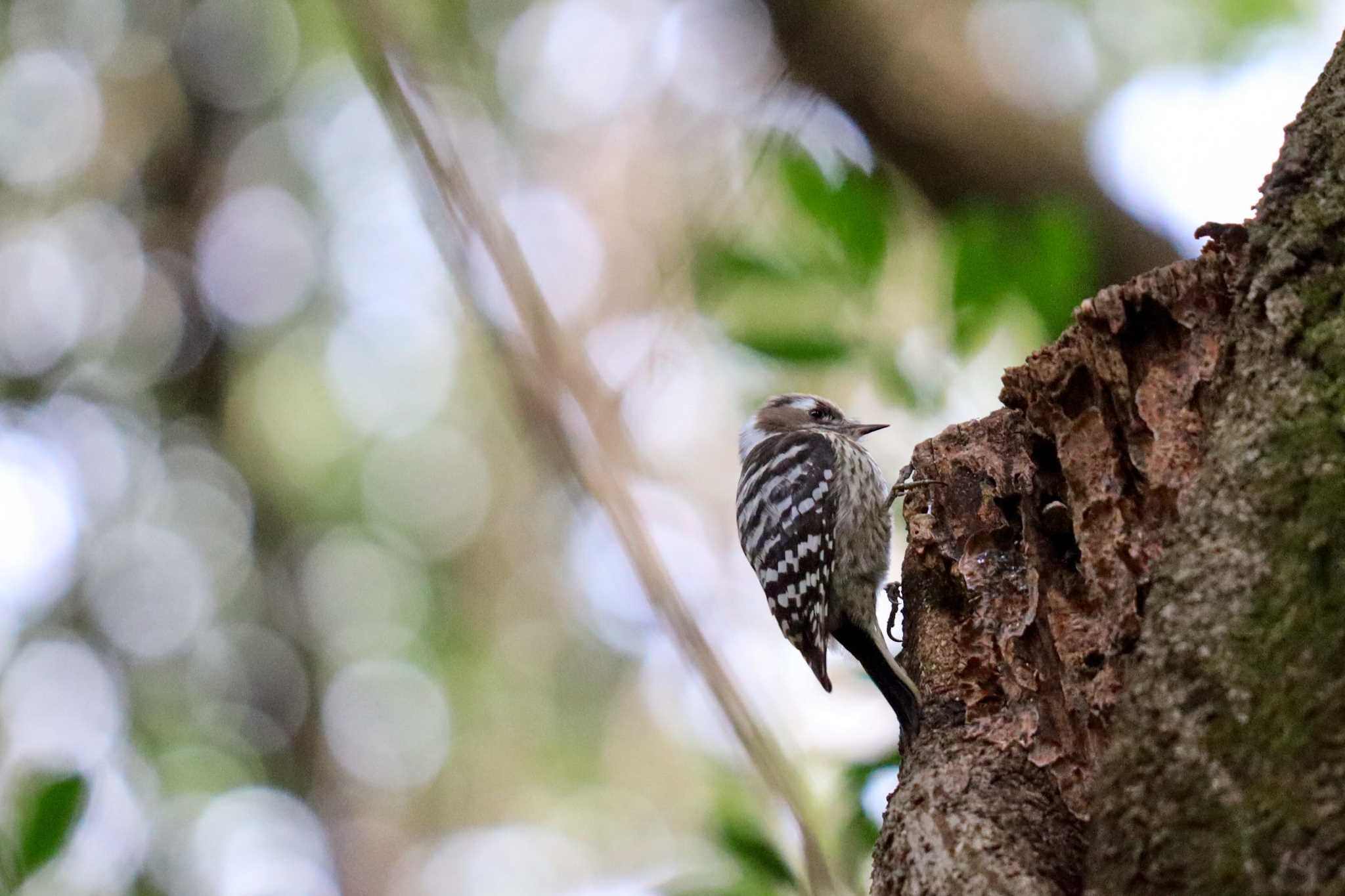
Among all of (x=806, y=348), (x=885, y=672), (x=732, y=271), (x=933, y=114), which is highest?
(x=933, y=114)

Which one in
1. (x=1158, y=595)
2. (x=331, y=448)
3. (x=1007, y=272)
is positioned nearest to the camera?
(x=1158, y=595)

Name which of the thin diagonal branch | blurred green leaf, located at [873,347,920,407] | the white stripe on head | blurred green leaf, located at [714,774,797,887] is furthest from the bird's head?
blurred green leaf, located at [714,774,797,887]

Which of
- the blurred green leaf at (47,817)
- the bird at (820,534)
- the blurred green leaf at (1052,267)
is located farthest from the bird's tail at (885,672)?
the blurred green leaf at (47,817)

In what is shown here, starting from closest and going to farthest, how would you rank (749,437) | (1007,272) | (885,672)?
1. (1007,272)
2. (885,672)
3. (749,437)

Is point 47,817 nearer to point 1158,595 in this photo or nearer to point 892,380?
point 892,380

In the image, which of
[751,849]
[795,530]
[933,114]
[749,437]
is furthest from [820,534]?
[751,849]

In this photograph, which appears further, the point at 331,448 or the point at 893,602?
the point at 331,448

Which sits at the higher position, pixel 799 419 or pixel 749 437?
pixel 749 437

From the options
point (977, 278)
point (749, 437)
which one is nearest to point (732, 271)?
point (977, 278)
